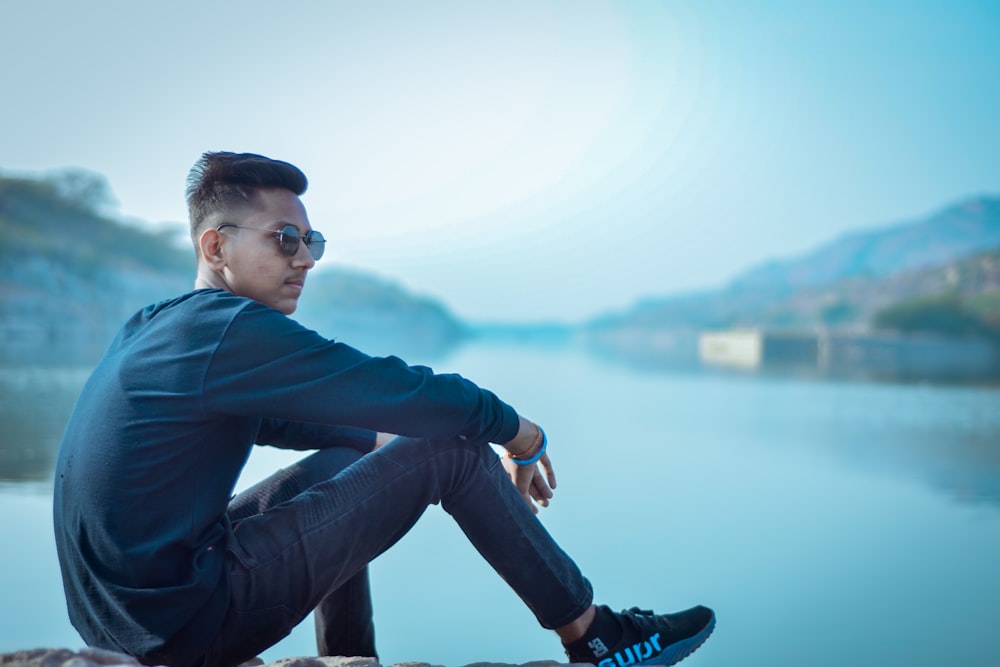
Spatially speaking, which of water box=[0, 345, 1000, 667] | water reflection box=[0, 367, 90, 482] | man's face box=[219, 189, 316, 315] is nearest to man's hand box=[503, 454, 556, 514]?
water box=[0, 345, 1000, 667]

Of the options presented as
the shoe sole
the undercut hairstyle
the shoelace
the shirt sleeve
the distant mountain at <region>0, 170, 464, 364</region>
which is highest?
the distant mountain at <region>0, 170, 464, 364</region>

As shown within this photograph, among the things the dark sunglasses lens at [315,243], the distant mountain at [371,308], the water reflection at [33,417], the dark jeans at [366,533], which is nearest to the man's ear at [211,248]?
the dark sunglasses lens at [315,243]

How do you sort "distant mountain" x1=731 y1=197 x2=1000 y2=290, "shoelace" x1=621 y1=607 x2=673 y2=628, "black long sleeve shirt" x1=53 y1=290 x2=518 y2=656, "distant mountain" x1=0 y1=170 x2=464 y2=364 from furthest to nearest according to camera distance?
"distant mountain" x1=731 y1=197 x2=1000 y2=290, "distant mountain" x1=0 y1=170 x2=464 y2=364, "shoelace" x1=621 y1=607 x2=673 y2=628, "black long sleeve shirt" x1=53 y1=290 x2=518 y2=656

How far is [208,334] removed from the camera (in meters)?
1.15

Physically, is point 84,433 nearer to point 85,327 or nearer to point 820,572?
point 820,572

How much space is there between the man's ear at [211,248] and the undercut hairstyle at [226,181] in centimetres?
2

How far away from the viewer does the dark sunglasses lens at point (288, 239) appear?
4.64 feet

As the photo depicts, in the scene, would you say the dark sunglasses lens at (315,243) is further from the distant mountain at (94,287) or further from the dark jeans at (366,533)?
the distant mountain at (94,287)

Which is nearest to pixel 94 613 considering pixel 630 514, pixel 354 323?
pixel 630 514

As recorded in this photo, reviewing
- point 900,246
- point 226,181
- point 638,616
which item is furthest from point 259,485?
point 900,246

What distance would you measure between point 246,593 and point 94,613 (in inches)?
8.1

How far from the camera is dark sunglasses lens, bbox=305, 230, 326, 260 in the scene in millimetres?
1461

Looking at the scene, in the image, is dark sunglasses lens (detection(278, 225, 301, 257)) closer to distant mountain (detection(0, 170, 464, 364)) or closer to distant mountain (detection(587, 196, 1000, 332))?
distant mountain (detection(0, 170, 464, 364))

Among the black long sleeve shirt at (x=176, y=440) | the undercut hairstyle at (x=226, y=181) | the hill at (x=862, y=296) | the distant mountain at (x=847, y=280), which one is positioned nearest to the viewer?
the black long sleeve shirt at (x=176, y=440)
